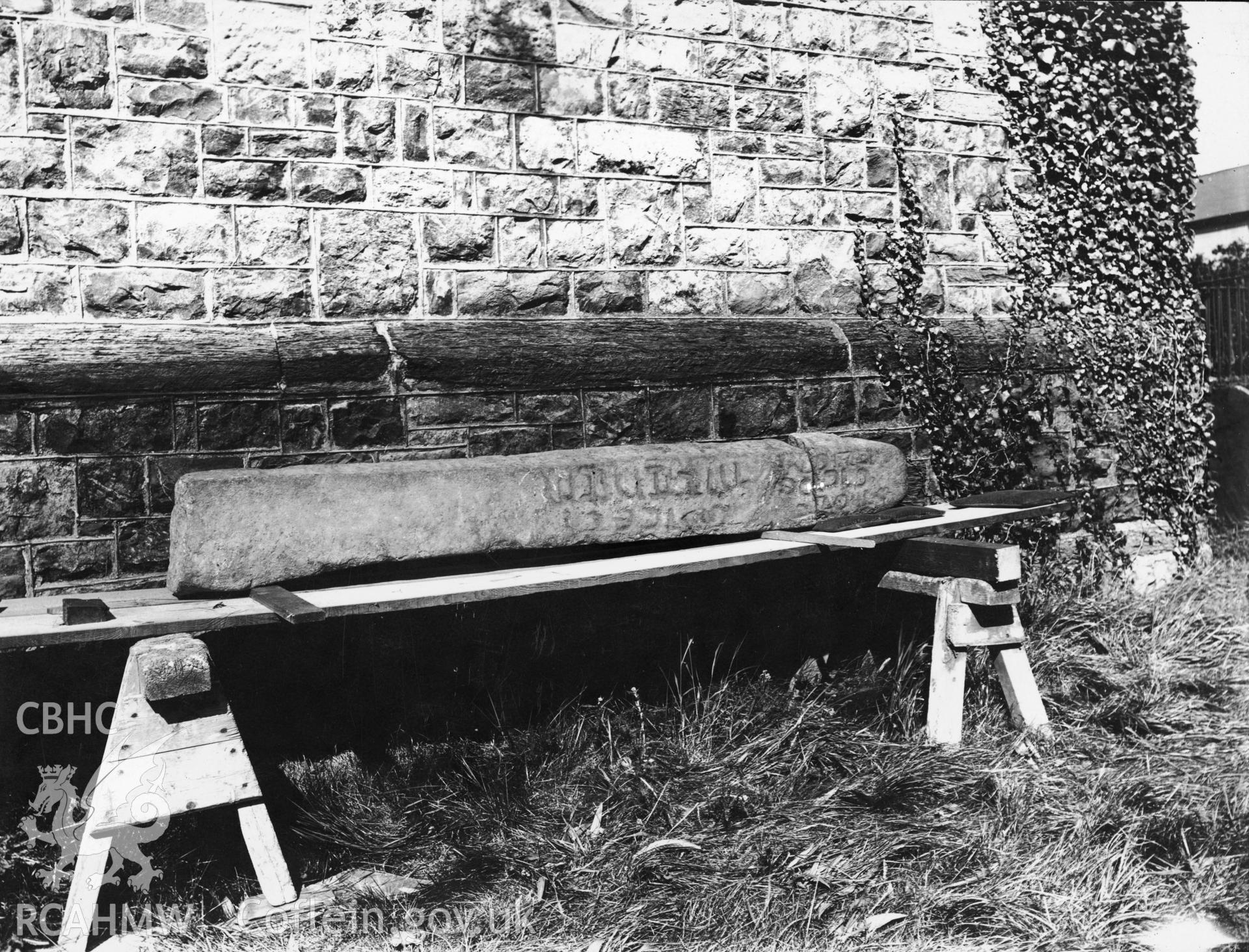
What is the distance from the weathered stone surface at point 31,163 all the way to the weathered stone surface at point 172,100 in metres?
0.27

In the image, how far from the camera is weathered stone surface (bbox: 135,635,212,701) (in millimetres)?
2348

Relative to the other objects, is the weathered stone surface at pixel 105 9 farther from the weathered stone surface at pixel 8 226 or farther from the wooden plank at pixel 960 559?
the wooden plank at pixel 960 559

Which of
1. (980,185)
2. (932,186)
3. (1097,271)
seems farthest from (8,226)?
(1097,271)

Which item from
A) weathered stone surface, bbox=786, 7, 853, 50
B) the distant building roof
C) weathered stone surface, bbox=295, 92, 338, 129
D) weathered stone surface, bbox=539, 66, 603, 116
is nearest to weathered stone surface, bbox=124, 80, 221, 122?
weathered stone surface, bbox=295, 92, 338, 129

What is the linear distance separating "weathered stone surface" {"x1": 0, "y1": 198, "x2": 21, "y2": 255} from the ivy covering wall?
11.9 feet

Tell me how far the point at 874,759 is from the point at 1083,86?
3857 mm

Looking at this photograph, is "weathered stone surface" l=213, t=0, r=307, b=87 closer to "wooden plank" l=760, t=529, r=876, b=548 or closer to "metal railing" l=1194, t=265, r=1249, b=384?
"wooden plank" l=760, t=529, r=876, b=548

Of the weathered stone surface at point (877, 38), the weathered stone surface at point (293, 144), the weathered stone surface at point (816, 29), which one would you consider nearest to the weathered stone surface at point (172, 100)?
the weathered stone surface at point (293, 144)

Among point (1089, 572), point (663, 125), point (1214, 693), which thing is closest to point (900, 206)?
point (663, 125)

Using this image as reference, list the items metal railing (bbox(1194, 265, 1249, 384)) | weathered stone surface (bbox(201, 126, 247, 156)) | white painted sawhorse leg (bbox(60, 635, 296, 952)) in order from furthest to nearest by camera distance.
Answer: metal railing (bbox(1194, 265, 1249, 384))
weathered stone surface (bbox(201, 126, 247, 156))
white painted sawhorse leg (bbox(60, 635, 296, 952))

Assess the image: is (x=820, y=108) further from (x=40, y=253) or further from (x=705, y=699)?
(x=40, y=253)

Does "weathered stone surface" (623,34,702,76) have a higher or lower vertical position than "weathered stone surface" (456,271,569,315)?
higher

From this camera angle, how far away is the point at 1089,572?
5012 mm

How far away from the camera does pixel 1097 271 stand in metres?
5.32
